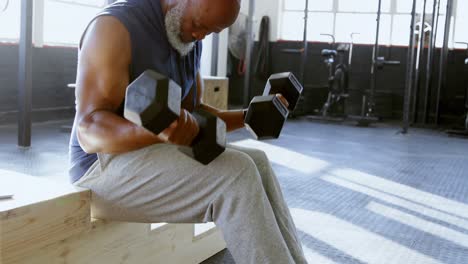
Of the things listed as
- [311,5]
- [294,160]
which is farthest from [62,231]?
[311,5]

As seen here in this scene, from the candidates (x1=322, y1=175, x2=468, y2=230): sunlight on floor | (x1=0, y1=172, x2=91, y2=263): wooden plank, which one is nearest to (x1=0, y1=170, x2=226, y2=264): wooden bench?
(x1=0, y1=172, x2=91, y2=263): wooden plank

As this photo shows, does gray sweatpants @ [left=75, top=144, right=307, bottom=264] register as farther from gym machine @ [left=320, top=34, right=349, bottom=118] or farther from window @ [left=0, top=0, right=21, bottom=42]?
gym machine @ [left=320, top=34, right=349, bottom=118]

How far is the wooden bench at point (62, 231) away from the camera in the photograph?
44.5 inches

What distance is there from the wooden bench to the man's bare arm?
0.13 metres

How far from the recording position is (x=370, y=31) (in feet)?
26.1

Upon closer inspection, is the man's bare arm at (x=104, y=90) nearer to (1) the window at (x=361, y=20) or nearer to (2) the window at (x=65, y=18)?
(2) the window at (x=65, y=18)

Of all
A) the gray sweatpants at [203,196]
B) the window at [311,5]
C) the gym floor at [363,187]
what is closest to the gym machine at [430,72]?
the gym floor at [363,187]

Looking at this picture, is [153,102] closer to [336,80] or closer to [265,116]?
[265,116]

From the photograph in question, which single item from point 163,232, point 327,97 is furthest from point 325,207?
point 327,97

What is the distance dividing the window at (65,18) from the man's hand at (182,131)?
4.70m

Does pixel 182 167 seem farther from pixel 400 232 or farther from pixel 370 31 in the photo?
pixel 370 31

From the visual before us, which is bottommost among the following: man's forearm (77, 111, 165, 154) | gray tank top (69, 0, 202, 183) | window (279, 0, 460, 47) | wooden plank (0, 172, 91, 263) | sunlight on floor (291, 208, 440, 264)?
sunlight on floor (291, 208, 440, 264)

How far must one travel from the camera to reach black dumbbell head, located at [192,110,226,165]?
111 cm

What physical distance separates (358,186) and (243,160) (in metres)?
2.34
